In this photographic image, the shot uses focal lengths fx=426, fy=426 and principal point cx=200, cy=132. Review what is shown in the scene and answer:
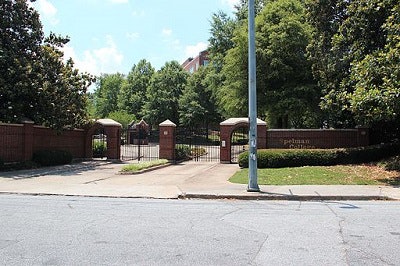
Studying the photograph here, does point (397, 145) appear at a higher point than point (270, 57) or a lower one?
lower

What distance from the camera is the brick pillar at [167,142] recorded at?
96.8ft

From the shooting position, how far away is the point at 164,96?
64.4 m

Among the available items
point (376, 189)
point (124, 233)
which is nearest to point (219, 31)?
point (376, 189)

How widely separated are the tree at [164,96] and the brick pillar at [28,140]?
39.4 meters

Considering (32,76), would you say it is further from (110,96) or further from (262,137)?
(110,96)

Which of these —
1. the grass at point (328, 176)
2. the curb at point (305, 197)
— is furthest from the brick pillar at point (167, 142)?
the curb at point (305, 197)

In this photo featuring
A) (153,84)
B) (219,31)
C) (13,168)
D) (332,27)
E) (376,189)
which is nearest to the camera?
(376,189)

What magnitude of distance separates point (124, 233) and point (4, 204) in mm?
5291

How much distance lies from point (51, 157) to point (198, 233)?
767 inches

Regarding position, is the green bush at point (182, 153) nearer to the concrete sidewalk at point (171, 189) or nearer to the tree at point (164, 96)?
the concrete sidewalk at point (171, 189)

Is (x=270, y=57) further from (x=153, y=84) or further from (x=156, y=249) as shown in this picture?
(x=153, y=84)

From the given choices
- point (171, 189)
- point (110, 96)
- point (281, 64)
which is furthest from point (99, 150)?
point (110, 96)

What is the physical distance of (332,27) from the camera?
24141mm

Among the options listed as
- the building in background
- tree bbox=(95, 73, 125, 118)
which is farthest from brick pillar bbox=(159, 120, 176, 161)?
tree bbox=(95, 73, 125, 118)
